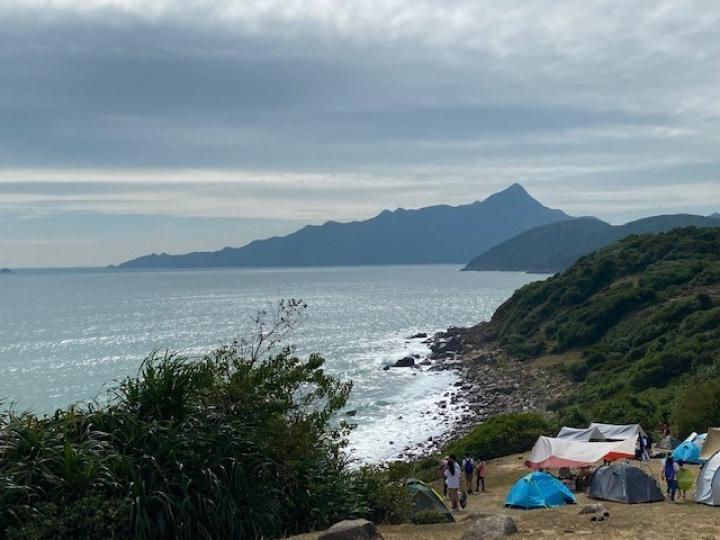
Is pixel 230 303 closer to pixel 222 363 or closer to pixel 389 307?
pixel 389 307

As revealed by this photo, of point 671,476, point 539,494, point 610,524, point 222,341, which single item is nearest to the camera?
point 610,524

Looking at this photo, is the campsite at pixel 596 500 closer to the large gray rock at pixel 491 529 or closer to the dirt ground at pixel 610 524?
the dirt ground at pixel 610 524

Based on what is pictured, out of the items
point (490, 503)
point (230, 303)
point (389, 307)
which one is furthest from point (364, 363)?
point (230, 303)

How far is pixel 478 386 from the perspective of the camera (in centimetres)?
6131

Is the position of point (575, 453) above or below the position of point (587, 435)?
above

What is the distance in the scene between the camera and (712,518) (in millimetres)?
15688

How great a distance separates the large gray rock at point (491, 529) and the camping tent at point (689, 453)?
12.8m

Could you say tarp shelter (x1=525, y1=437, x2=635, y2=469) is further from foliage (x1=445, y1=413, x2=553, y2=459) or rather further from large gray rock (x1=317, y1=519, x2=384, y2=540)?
large gray rock (x1=317, y1=519, x2=384, y2=540)

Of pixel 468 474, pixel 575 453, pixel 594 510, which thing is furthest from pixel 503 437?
pixel 594 510

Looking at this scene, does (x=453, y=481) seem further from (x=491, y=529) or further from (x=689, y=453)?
(x=689, y=453)

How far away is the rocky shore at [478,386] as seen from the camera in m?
48.8

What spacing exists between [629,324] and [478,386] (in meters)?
15.7

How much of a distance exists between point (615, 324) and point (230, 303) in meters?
111

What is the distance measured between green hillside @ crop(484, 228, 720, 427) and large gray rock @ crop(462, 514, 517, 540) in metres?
22.3
